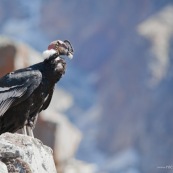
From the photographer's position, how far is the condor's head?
39.1ft

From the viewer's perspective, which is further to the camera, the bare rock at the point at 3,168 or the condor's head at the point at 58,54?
the condor's head at the point at 58,54

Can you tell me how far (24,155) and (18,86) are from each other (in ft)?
7.39

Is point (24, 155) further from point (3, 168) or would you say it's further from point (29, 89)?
point (29, 89)

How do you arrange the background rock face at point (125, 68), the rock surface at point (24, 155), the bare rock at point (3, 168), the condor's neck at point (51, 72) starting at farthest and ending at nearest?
the background rock face at point (125, 68), the condor's neck at point (51, 72), the rock surface at point (24, 155), the bare rock at point (3, 168)

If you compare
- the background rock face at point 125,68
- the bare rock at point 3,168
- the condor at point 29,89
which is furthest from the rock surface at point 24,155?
the background rock face at point 125,68

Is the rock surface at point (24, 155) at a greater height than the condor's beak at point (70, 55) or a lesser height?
lesser

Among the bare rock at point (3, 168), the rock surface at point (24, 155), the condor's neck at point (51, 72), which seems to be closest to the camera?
the bare rock at point (3, 168)

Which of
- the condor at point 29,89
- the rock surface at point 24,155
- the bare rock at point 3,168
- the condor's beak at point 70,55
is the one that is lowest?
the bare rock at point 3,168

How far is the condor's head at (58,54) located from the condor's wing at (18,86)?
0.26 meters

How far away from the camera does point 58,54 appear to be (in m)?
12.0

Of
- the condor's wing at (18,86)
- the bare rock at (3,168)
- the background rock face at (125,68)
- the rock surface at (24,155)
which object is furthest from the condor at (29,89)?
the background rock face at (125,68)

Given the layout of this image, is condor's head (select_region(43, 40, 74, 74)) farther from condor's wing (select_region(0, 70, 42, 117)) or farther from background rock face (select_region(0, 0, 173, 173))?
background rock face (select_region(0, 0, 173, 173))

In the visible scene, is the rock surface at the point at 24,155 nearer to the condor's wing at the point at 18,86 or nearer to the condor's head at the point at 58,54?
the condor's wing at the point at 18,86

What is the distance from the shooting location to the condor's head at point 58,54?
11914 mm
